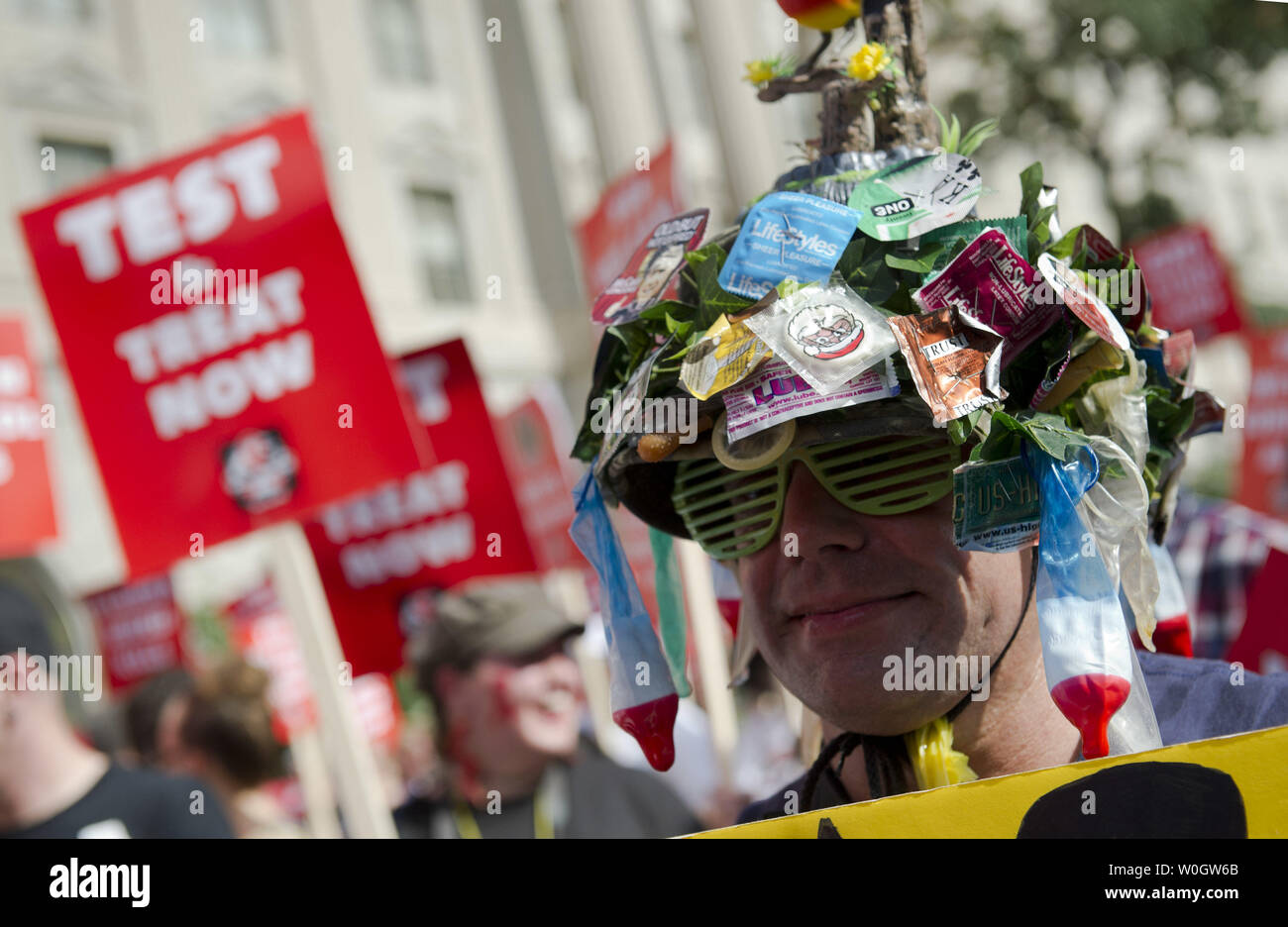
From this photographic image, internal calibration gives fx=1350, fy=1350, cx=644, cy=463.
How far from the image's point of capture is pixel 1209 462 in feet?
84.2

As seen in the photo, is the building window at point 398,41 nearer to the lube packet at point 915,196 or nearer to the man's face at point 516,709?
the man's face at point 516,709

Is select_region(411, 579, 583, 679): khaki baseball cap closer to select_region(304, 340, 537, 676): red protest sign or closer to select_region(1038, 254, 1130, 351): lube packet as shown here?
select_region(304, 340, 537, 676): red protest sign

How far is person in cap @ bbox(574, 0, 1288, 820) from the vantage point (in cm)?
174

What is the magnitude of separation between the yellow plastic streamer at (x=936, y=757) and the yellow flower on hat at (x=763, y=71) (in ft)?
3.55

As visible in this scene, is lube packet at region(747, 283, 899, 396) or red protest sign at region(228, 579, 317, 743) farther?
red protest sign at region(228, 579, 317, 743)

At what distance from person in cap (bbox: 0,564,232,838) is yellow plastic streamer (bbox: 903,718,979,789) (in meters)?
2.21

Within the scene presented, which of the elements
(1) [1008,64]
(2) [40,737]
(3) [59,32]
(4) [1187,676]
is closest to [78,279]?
(2) [40,737]

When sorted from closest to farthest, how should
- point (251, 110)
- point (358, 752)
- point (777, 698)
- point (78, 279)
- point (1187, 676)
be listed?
point (1187, 676) < point (358, 752) < point (78, 279) < point (777, 698) < point (251, 110)

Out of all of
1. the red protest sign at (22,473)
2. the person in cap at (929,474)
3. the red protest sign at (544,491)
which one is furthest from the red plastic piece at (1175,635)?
the red protest sign at (544,491)

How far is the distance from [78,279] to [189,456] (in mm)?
694

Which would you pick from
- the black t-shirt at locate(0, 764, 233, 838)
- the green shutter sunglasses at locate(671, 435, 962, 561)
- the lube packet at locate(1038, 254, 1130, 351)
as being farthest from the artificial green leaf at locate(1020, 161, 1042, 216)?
the black t-shirt at locate(0, 764, 233, 838)

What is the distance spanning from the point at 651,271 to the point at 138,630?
6.55 m
